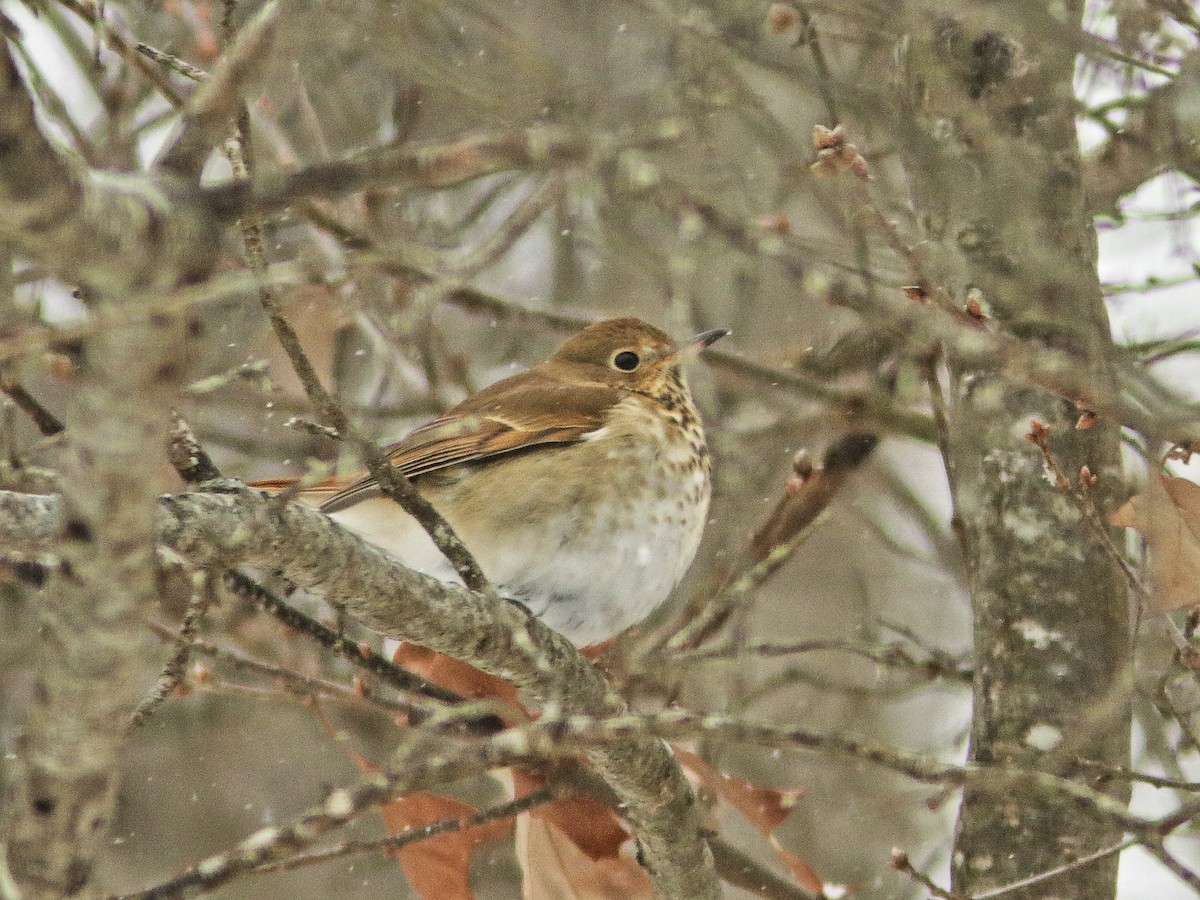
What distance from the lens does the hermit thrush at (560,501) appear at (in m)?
4.43

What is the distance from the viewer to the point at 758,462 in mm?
5559

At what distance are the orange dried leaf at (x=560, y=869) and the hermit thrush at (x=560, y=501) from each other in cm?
92

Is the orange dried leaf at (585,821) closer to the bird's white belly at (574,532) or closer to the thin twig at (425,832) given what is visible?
the thin twig at (425,832)

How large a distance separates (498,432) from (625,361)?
0.78 m

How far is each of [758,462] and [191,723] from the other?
308 centimetres

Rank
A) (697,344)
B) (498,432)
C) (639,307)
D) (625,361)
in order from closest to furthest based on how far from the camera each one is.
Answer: (498,432) < (697,344) < (625,361) < (639,307)

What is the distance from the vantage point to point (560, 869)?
3615 mm

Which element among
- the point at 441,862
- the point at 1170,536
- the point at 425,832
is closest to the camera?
the point at 1170,536

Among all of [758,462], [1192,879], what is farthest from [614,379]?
[1192,879]

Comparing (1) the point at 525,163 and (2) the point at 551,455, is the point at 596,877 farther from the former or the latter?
(1) the point at 525,163

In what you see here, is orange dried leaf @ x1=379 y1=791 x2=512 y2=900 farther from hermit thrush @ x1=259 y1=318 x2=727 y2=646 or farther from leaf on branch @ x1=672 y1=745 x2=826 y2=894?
hermit thrush @ x1=259 y1=318 x2=727 y2=646

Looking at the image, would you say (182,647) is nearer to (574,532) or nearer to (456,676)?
(456,676)

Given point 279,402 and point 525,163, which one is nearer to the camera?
point 525,163

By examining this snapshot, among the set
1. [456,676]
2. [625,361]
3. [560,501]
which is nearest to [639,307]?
[625,361]
